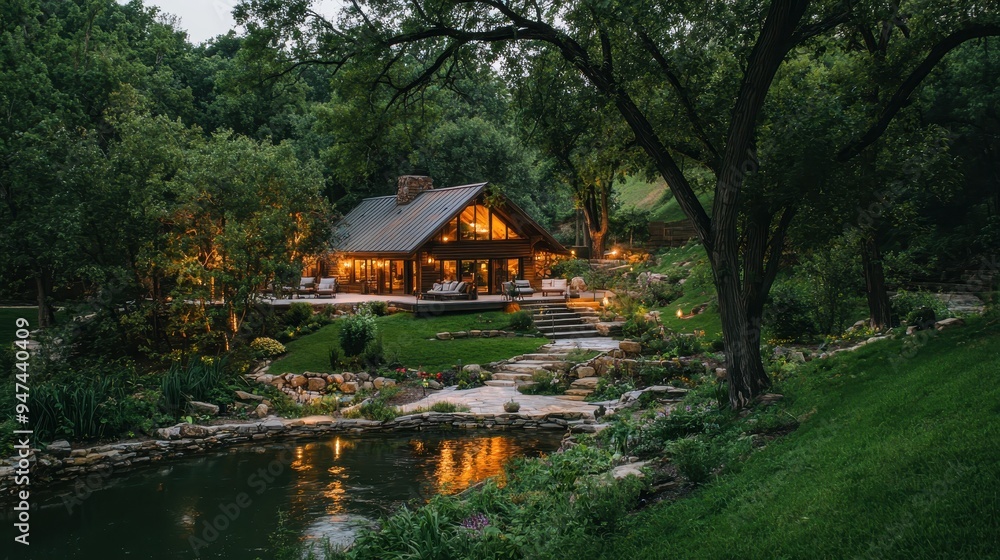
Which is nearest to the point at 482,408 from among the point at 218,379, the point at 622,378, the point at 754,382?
the point at 622,378

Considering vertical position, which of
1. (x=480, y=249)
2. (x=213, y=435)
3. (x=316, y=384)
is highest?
(x=480, y=249)

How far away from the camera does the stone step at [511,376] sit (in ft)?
64.6

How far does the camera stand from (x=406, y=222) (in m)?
31.8

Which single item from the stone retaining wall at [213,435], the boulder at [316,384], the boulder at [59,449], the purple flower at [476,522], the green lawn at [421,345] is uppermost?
the green lawn at [421,345]

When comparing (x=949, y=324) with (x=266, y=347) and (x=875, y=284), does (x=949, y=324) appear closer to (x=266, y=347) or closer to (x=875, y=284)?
(x=875, y=284)

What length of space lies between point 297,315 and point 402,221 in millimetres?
9268

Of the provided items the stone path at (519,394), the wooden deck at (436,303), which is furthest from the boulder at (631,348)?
the wooden deck at (436,303)

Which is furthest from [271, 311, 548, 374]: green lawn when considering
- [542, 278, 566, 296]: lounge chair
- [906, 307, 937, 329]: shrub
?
[906, 307, 937, 329]: shrub

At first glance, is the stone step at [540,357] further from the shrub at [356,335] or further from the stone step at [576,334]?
the shrub at [356,335]

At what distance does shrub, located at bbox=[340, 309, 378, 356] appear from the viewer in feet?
67.1

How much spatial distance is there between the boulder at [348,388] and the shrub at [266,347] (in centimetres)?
347

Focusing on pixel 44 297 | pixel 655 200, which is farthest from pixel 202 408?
pixel 655 200

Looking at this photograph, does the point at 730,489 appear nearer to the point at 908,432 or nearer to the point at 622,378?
the point at 908,432

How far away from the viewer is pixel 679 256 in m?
35.8
